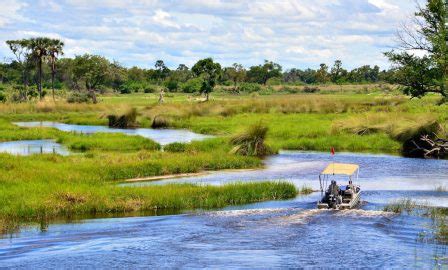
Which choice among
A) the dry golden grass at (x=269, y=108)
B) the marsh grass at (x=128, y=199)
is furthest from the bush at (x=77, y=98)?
the marsh grass at (x=128, y=199)

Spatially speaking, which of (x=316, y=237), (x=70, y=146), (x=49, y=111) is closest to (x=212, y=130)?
(x=70, y=146)

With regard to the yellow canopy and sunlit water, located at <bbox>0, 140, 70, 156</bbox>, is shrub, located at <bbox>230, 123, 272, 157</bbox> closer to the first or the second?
sunlit water, located at <bbox>0, 140, 70, 156</bbox>

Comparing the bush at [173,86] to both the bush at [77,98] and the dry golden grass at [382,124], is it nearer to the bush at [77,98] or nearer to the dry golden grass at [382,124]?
the bush at [77,98]

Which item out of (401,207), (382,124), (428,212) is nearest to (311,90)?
(382,124)

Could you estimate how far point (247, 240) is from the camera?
87.6 ft

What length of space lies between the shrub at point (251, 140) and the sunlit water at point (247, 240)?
54.3ft

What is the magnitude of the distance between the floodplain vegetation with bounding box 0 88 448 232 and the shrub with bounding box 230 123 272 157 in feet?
0.24

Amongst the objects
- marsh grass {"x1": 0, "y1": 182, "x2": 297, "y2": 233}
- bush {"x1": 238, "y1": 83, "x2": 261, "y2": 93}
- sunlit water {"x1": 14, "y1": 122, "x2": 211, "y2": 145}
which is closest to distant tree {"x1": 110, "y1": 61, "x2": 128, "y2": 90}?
bush {"x1": 238, "y1": 83, "x2": 261, "y2": 93}

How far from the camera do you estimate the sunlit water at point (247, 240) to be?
23859 mm

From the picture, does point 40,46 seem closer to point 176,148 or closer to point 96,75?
point 96,75

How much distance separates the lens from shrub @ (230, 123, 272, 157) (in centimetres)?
5169

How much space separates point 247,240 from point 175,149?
2636cm

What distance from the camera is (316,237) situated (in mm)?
27109

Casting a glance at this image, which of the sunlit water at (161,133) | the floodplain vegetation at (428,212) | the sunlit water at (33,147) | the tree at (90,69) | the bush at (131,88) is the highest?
the tree at (90,69)
